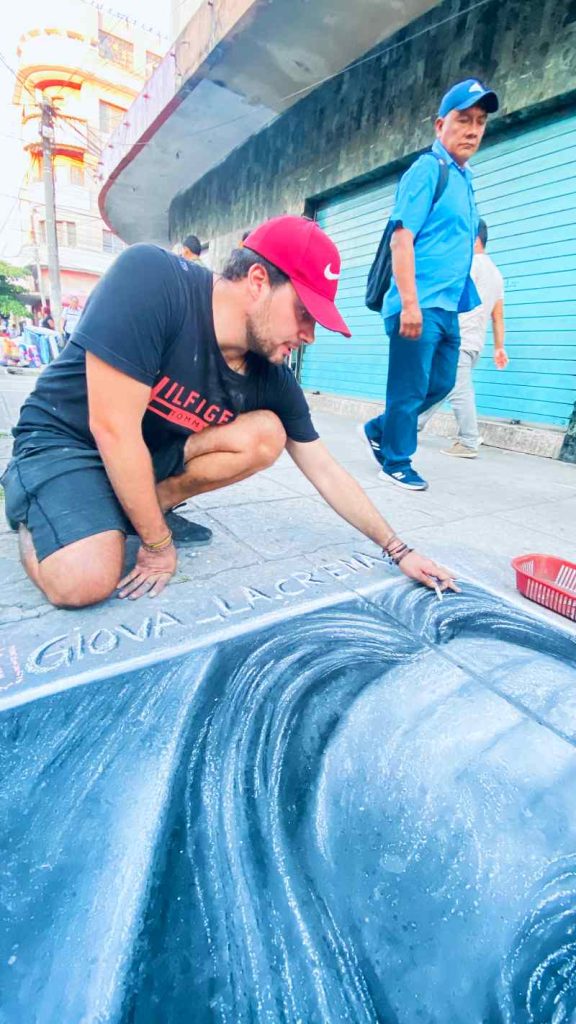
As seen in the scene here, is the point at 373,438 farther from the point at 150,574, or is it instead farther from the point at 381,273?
the point at 150,574

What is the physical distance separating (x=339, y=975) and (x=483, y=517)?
2.23 metres

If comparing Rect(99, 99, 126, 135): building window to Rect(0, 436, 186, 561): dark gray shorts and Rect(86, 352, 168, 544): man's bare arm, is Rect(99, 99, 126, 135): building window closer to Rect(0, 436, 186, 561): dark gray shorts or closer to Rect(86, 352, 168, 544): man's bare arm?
Rect(0, 436, 186, 561): dark gray shorts

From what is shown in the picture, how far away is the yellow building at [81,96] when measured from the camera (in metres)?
25.0

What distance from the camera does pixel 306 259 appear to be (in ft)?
4.39

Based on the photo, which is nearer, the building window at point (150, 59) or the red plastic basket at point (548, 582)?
the red plastic basket at point (548, 582)

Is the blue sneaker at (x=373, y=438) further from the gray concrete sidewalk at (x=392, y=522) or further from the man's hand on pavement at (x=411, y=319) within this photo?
the man's hand on pavement at (x=411, y=319)

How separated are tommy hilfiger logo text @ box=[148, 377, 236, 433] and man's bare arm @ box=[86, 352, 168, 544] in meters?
0.15

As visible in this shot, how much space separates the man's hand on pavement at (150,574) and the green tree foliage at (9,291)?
22243 mm

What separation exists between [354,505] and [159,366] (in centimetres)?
79

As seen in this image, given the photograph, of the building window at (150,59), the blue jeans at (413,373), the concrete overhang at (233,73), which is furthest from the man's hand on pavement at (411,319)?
the building window at (150,59)

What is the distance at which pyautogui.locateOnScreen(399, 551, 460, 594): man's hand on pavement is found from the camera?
5.49 feet

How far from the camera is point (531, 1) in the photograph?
152 inches

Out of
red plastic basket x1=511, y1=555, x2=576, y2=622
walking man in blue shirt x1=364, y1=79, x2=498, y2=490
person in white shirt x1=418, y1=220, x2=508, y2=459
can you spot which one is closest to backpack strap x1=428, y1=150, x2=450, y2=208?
walking man in blue shirt x1=364, y1=79, x2=498, y2=490

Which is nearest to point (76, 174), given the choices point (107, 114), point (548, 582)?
point (107, 114)
